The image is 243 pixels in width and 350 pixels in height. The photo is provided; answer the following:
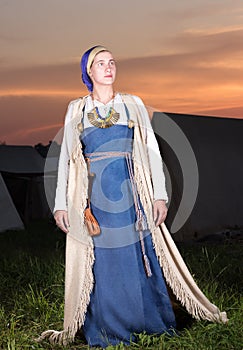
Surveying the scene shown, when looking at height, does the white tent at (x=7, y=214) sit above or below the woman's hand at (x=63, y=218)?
above

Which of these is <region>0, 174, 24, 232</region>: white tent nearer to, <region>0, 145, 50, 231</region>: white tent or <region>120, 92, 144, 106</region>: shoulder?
<region>0, 145, 50, 231</region>: white tent

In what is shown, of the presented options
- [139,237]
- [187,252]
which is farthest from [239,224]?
[139,237]

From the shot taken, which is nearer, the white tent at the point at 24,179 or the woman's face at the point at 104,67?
the woman's face at the point at 104,67

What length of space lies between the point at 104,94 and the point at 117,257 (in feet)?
3.16

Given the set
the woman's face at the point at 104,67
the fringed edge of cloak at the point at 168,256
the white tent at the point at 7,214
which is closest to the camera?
the woman's face at the point at 104,67

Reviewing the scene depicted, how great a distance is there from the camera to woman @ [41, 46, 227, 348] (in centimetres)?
416

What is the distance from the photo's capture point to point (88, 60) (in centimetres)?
412

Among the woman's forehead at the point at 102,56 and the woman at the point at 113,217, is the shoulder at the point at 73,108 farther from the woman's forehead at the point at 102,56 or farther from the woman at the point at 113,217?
the woman's forehead at the point at 102,56

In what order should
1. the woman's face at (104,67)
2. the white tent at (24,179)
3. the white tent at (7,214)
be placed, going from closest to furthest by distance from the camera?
the woman's face at (104,67) < the white tent at (7,214) < the white tent at (24,179)

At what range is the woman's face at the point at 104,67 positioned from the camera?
4.08 meters

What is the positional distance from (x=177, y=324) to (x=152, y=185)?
2.98 ft

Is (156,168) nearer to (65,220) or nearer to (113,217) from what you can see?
(113,217)

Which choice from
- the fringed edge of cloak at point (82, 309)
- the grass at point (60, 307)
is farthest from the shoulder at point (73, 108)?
the grass at point (60, 307)

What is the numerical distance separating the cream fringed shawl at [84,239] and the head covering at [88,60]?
0.14 m
